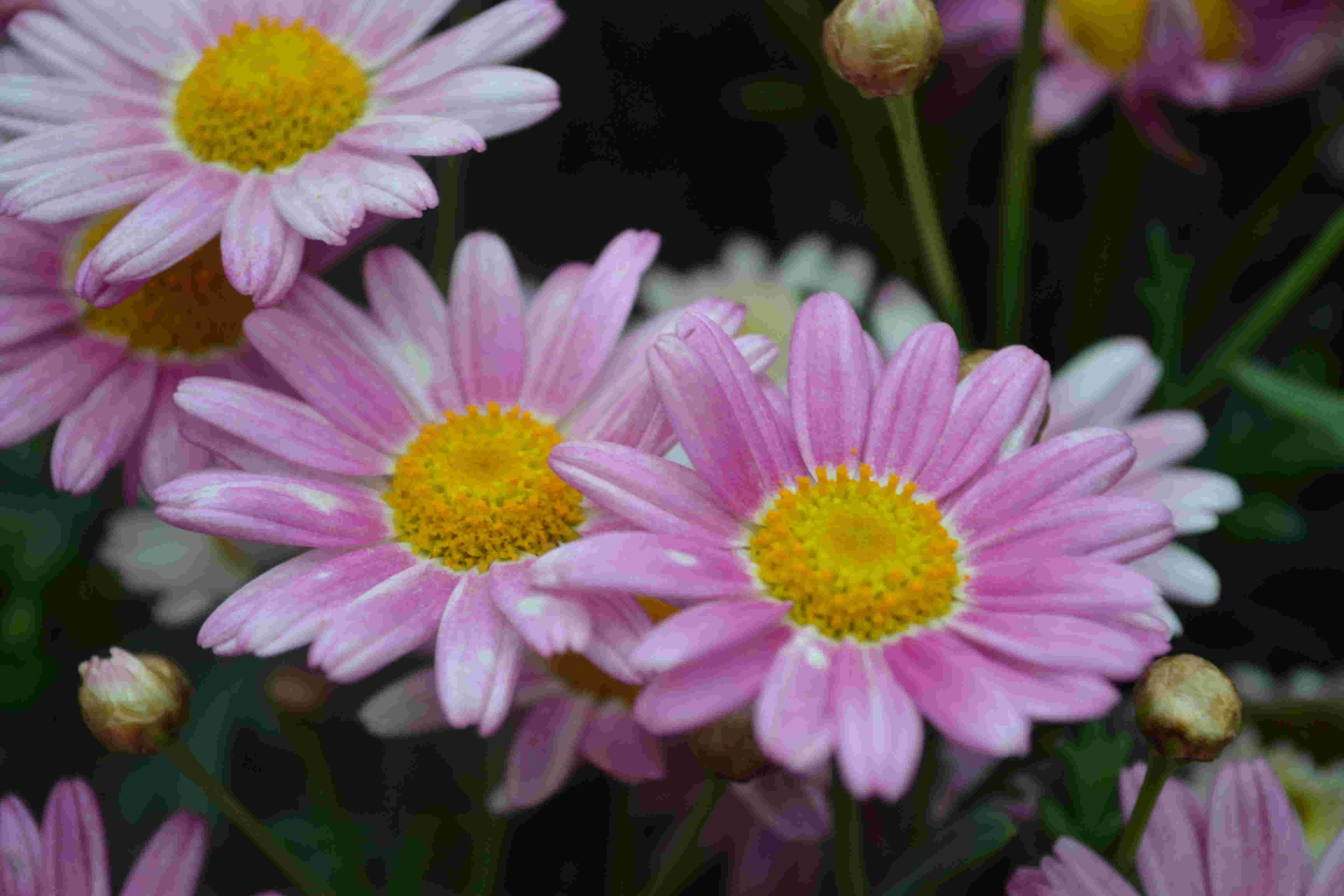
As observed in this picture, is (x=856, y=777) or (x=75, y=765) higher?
(x=856, y=777)

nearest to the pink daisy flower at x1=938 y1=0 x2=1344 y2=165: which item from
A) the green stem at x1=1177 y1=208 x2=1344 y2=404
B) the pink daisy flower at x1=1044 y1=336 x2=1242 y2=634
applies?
the green stem at x1=1177 y1=208 x2=1344 y2=404

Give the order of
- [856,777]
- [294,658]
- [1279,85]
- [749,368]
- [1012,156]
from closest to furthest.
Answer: [856,777] → [749,368] → [1012,156] → [294,658] → [1279,85]

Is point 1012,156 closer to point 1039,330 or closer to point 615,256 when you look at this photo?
point 615,256

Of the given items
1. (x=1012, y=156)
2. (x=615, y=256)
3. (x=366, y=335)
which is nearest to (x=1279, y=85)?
(x=1012, y=156)

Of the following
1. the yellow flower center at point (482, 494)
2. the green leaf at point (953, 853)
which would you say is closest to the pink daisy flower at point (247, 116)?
the yellow flower center at point (482, 494)

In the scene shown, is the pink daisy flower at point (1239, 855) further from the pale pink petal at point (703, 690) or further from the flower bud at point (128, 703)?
the flower bud at point (128, 703)

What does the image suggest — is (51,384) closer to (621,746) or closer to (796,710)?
(621,746)

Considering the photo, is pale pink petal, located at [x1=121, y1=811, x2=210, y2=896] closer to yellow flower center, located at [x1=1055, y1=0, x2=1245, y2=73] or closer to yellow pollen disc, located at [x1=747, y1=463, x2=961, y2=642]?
yellow pollen disc, located at [x1=747, y1=463, x2=961, y2=642]
